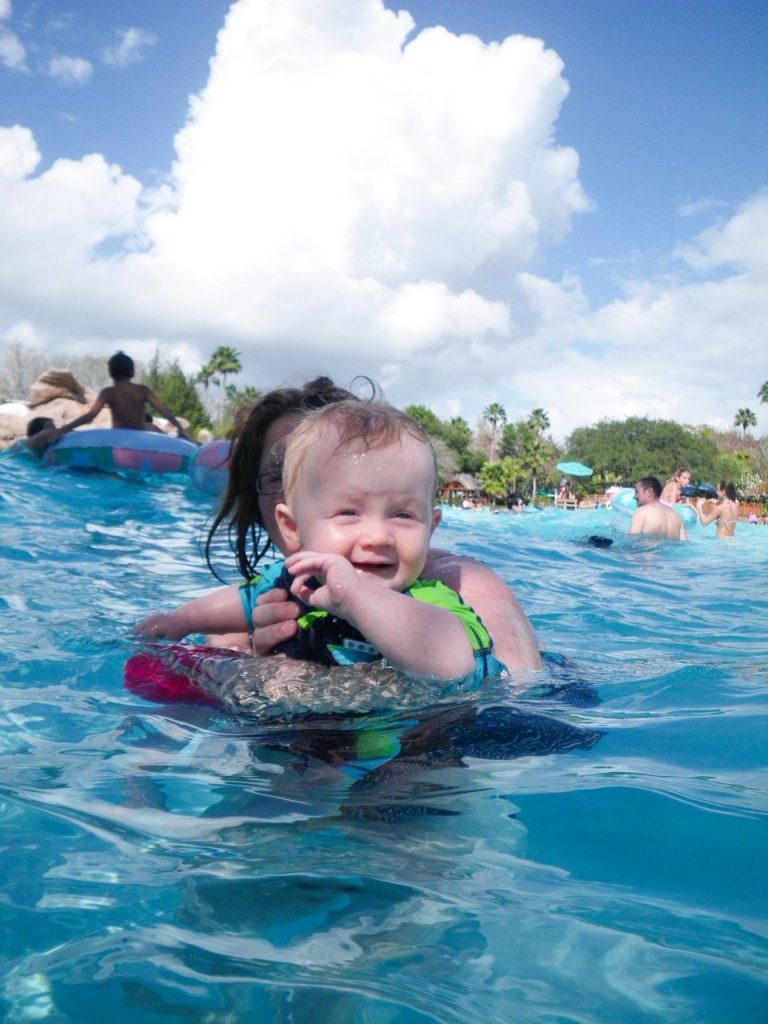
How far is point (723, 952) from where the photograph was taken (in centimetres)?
105

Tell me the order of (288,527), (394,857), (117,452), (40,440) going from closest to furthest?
(394,857)
(288,527)
(117,452)
(40,440)

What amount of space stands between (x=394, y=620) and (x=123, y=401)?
9.66 m

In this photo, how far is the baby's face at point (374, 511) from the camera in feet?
6.60

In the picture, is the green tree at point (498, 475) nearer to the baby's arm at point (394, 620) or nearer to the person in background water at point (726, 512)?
the person in background water at point (726, 512)

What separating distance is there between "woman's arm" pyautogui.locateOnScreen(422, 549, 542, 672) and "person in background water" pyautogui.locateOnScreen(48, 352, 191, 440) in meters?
8.42

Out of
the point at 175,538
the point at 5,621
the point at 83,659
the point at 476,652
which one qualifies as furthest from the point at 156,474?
the point at 476,652

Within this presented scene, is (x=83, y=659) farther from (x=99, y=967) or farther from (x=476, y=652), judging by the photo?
(x=99, y=967)

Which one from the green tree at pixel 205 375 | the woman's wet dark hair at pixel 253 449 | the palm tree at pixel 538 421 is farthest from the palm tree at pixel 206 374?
the woman's wet dark hair at pixel 253 449

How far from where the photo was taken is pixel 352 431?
2.13 m

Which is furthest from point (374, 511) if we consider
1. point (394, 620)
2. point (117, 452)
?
point (117, 452)

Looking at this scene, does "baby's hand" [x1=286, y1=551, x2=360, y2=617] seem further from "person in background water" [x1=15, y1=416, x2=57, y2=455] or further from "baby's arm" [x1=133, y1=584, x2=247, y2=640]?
"person in background water" [x1=15, y1=416, x2=57, y2=455]

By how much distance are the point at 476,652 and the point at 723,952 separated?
935 mm

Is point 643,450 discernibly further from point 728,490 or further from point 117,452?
point 117,452

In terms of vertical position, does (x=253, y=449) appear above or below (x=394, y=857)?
above
